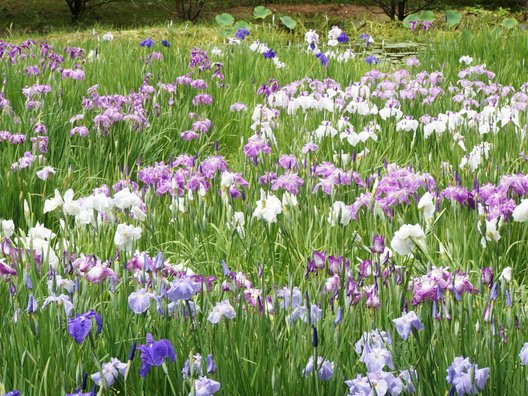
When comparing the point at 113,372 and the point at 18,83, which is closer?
the point at 113,372

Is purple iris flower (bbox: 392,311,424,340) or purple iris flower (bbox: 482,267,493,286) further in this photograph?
purple iris flower (bbox: 482,267,493,286)

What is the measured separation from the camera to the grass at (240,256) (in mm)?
1703

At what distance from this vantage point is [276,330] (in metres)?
1.80

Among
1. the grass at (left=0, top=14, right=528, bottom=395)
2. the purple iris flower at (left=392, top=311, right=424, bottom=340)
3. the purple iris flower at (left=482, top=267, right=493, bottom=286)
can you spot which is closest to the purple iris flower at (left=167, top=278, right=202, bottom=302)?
the grass at (left=0, top=14, right=528, bottom=395)

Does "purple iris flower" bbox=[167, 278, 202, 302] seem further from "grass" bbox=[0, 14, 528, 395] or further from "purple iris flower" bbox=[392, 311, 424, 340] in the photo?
"purple iris flower" bbox=[392, 311, 424, 340]

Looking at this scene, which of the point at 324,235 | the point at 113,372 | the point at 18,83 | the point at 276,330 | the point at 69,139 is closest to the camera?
the point at 113,372

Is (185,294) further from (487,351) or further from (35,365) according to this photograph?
(487,351)

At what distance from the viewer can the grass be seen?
1.70 meters

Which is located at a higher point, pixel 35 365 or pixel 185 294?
pixel 185 294

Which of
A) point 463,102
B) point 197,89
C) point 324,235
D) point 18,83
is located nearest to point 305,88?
point 197,89

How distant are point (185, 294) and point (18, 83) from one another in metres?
3.93

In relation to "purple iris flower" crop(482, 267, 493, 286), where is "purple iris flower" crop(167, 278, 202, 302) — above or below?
above

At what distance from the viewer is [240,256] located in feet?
8.84

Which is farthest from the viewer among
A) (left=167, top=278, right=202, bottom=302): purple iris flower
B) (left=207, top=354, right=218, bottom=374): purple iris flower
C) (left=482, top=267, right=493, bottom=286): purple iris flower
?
(left=482, top=267, right=493, bottom=286): purple iris flower
